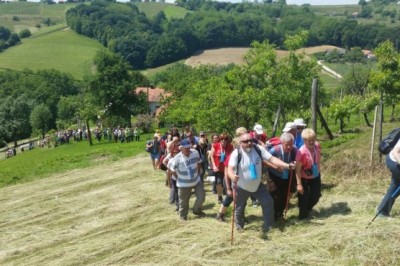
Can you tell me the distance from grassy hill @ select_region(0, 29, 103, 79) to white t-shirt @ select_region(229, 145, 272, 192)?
337 feet

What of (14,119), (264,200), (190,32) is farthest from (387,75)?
(190,32)

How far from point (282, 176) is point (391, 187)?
1820 mm

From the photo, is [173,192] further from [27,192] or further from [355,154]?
[27,192]

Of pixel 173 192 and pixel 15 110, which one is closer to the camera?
pixel 173 192

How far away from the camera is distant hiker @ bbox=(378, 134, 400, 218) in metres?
7.32

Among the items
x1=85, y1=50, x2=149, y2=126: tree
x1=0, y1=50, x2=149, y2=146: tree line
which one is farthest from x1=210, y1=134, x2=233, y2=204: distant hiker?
x1=85, y1=50, x2=149, y2=126: tree

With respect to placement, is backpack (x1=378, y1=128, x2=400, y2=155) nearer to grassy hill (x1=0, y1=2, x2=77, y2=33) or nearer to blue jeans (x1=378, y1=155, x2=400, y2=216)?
blue jeans (x1=378, y1=155, x2=400, y2=216)

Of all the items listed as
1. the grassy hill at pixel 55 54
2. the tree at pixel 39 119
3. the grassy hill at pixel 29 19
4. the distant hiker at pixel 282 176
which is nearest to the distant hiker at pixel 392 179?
the distant hiker at pixel 282 176

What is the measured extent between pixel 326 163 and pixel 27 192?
11.1 m

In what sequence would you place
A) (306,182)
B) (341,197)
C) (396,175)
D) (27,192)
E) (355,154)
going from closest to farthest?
(396,175) < (306,182) < (341,197) < (355,154) < (27,192)

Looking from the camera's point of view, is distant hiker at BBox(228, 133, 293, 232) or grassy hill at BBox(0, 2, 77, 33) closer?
distant hiker at BBox(228, 133, 293, 232)

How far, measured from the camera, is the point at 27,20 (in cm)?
18200

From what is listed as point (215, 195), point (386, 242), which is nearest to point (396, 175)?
point (386, 242)

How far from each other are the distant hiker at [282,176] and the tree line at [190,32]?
11128cm
